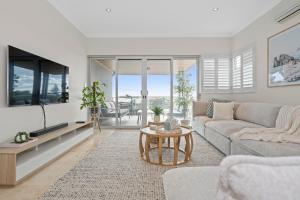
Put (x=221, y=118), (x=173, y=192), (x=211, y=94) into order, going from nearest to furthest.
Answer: (x=173, y=192) < (x=221, y=118) < (x=211, y=94)

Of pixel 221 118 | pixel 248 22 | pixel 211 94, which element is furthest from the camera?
pixel 211 94

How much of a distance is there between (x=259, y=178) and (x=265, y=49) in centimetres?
419

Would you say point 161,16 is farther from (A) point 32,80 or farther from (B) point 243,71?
(A) point 32,80

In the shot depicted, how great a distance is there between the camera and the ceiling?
3646 millimetres

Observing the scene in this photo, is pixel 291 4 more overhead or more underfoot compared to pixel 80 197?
more overhead

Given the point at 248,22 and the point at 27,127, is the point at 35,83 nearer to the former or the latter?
the point at 27,127

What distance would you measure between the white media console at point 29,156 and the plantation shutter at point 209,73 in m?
3.68

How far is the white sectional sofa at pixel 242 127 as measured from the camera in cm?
208

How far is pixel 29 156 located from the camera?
93.2 inches

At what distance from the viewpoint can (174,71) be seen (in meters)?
5.67

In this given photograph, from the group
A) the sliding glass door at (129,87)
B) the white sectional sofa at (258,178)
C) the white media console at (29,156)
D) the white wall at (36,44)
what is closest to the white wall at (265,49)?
the sliding glass door at (129,87)

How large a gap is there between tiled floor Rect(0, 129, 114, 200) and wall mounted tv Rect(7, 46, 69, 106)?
93 centimetres

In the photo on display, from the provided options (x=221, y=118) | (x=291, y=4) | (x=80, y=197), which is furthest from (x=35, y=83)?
(x=291, y=4)

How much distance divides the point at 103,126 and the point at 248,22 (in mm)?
4612
